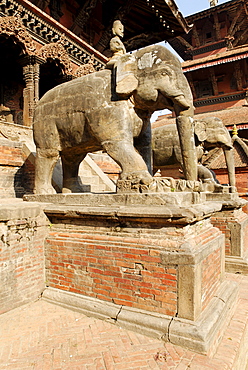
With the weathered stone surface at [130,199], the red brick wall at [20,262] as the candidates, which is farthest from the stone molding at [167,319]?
the weathered stone surface at [130,199]

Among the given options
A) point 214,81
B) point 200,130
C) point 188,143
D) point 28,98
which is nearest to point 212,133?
point 200,130

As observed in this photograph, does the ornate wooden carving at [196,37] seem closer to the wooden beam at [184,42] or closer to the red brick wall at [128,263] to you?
the wooden beam at [184,42]

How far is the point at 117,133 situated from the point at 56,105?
1228 mm

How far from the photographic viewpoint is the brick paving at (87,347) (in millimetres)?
2619

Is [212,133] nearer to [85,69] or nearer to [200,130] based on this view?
[200,130]

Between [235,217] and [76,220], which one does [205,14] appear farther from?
[76,220]

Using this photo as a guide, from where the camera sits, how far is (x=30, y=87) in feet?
34.0

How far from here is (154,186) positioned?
338 centimetres

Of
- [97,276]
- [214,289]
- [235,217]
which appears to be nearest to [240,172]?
[235,217]

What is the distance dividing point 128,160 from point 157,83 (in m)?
1.09

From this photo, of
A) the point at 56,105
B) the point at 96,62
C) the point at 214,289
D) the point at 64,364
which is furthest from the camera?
the point at 96,62

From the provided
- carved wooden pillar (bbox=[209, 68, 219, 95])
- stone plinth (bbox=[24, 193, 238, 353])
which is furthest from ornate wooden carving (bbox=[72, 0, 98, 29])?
stone plinth (bbox=[24, 193, 238, 353])

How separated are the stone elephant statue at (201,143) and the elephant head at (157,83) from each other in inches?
90.9

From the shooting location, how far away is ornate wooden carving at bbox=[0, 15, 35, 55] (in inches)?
369
